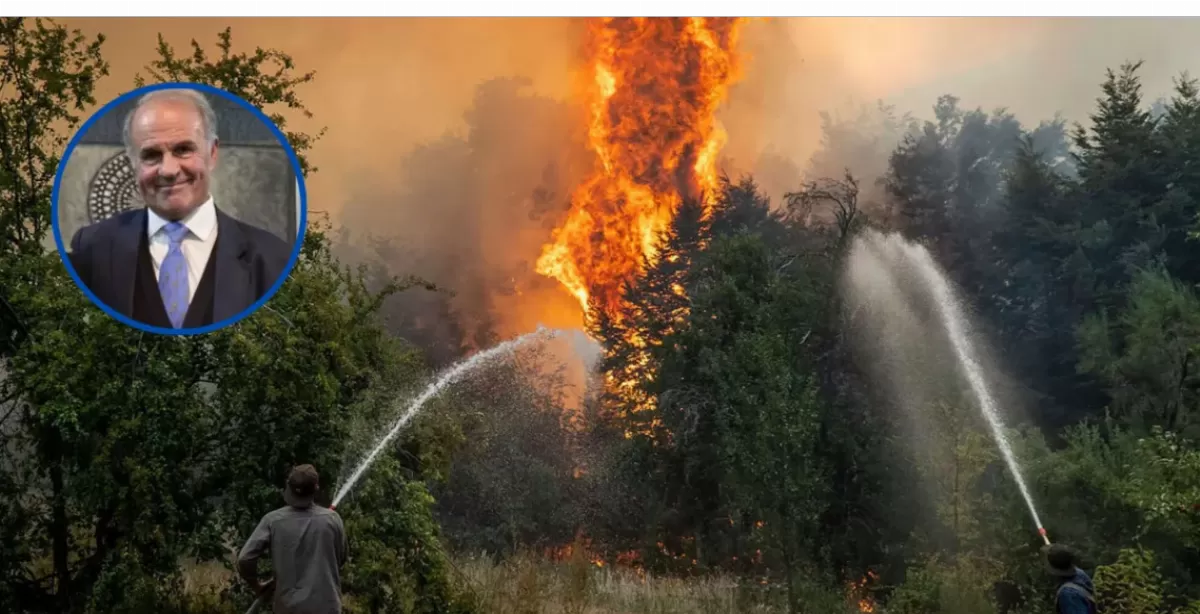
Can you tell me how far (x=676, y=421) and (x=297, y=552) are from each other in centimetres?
1859

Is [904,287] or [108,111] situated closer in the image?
[108,111]

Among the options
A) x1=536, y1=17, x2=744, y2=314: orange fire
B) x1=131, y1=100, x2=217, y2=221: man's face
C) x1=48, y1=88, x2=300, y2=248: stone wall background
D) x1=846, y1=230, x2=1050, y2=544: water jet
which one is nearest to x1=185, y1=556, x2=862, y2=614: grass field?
x1=48, y1=88, x2=300, y2=248: stone wall background

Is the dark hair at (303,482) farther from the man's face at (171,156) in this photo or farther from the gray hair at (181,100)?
the gray hair at (181,100)

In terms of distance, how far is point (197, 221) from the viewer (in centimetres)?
615

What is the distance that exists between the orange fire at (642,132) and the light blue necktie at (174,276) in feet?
107

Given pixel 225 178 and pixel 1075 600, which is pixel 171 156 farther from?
pixel 1075 600

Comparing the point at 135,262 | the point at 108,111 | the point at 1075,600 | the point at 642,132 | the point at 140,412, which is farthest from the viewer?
the point at 642,132

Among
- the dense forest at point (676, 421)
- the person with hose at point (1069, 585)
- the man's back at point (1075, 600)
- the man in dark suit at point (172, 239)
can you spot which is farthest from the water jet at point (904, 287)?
the man in dark suit at point (172, 239)

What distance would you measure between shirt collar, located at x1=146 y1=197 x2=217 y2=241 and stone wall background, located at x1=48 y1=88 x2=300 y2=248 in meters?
0.10

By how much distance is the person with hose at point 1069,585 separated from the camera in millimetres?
6766

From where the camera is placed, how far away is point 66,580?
1162 cm

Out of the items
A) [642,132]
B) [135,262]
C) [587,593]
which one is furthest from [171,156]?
[642,132]

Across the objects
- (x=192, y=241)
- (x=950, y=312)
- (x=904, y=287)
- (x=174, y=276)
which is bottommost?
(x=174, y=276)
